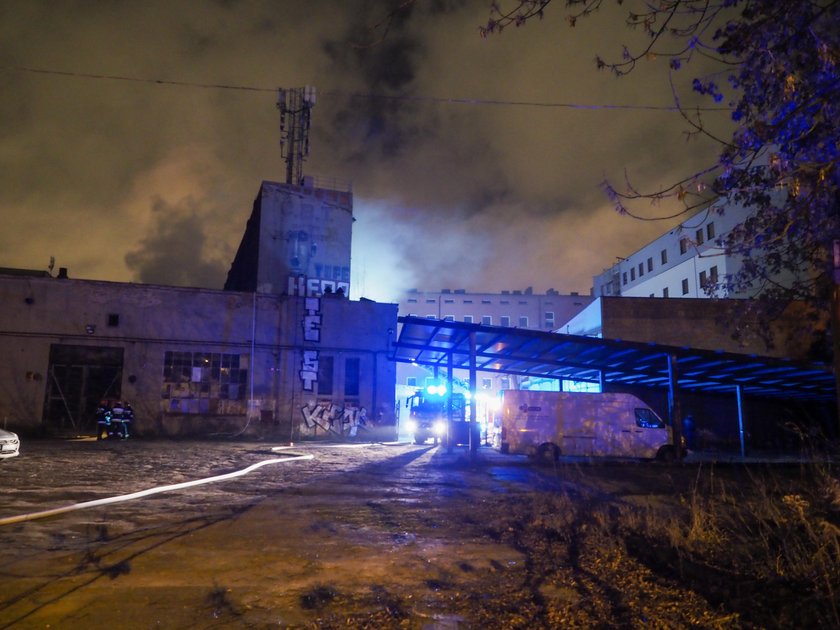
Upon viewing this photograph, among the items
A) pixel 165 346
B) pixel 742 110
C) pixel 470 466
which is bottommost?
pixel 470 466

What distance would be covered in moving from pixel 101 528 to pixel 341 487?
5.41m

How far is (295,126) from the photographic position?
47.1 metres

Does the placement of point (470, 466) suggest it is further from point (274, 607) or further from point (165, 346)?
point (165, 346)

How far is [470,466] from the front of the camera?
17.9 m

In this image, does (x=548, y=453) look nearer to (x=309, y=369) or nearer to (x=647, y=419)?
(x=647, y=419)

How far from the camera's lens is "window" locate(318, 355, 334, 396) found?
29.7m

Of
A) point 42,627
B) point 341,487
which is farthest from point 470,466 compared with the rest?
point 42,627

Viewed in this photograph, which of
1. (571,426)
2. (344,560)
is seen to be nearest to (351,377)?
(571,426)

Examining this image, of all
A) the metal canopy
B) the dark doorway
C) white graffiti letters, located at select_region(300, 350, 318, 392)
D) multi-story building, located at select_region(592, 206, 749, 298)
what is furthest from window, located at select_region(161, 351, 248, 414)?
multi-story building, located at select_region(592, 206, 749, 298)

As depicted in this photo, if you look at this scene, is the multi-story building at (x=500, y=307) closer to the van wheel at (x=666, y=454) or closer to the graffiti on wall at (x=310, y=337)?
the graffiti on wall at (x=310, y=337)

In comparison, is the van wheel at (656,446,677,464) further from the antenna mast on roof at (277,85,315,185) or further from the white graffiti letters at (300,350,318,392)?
the antenna mast on roof at (277,85,315,185)

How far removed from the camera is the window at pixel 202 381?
27.7m

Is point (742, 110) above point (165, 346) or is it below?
above

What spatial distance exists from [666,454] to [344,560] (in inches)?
624
